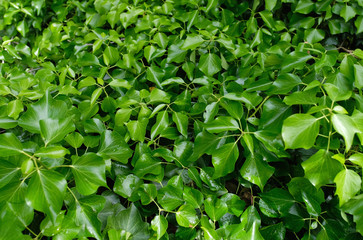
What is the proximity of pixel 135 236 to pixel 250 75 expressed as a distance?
896mm

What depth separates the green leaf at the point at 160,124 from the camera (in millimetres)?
1056

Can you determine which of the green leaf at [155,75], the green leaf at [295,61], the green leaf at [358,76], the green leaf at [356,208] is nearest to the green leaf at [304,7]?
the green leaf at [295,61]

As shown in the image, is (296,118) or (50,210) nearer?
(50,210)

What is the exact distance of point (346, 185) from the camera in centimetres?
77

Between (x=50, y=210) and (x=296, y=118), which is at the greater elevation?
(x=296, y=118)

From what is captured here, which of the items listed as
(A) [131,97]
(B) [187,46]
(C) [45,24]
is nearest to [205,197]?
(A) [131,97]

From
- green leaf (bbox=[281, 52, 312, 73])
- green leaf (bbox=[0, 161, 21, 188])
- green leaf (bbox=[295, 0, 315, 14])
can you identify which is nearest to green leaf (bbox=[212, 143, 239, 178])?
green leaf (bbox=[281, 52, 312, 73])

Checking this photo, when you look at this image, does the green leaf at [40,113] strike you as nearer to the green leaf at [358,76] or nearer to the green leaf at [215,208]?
the green leaf at [215,208]

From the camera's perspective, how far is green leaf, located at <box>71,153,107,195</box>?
769 millimetres

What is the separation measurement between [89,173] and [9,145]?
24cm

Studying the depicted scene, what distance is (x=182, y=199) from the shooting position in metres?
0.92

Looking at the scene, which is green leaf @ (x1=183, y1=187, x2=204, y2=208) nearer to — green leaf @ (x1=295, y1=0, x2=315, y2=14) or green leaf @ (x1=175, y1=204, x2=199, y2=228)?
green leaf @ (x1=175, y1=204, x2=199, y2=228)

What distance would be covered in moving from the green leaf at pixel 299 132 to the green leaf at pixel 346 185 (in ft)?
0.42

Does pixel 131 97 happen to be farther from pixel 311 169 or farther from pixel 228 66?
pixel 311 169
